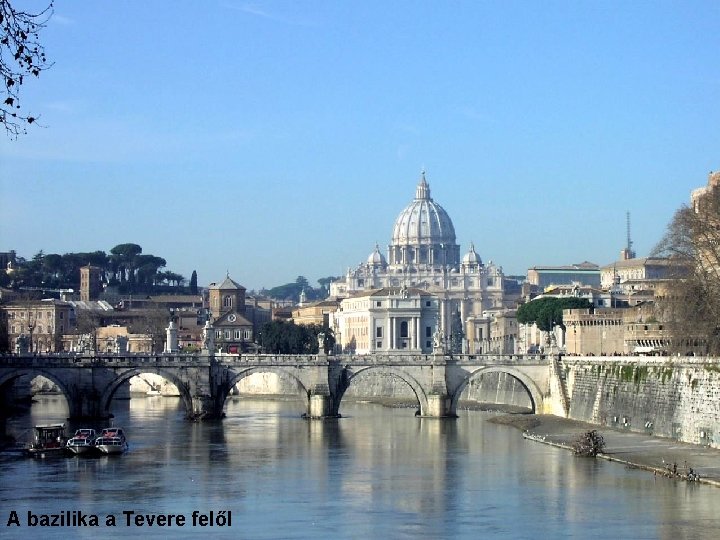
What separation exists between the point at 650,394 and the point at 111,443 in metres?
20.8

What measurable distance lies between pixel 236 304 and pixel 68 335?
22.5 metres

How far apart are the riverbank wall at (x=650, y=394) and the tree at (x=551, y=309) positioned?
35.6 m

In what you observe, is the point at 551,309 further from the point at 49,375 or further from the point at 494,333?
the point at 49,375

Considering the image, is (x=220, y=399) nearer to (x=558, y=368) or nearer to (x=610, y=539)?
(x=558, y=368)

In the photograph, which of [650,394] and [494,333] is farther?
[494,333]

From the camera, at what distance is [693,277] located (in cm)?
6294

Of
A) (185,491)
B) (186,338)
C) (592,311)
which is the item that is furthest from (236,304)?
(185,491)

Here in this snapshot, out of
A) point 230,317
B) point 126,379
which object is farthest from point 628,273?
point 126,379

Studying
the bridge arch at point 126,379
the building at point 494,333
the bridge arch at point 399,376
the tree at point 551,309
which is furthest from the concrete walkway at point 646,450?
the building at point 494,333

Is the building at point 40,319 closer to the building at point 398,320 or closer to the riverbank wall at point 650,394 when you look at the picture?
the building at point 398,320

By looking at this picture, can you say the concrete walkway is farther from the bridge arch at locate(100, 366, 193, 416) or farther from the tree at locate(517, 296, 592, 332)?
the tree at locate(517, 296, 592, 332)

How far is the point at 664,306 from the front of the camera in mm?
66375

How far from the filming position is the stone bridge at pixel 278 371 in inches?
3221

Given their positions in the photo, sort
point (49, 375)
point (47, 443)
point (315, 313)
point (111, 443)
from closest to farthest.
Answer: point (111, 443) < point (47, 443) < point (49, 375) < point (315, 313)
